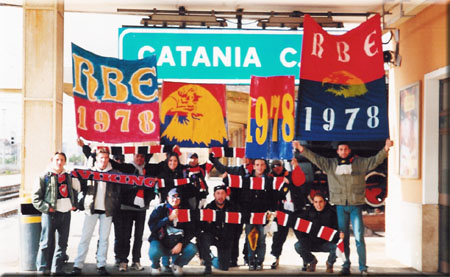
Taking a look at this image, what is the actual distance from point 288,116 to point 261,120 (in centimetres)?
40

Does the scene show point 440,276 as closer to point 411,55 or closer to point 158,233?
point 411,55

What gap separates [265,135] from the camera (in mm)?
7668

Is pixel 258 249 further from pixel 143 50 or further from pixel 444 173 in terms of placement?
pixel 143 50

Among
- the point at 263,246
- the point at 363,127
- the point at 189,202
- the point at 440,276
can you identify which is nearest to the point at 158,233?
the point at 189,202

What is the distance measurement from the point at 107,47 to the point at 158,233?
5.41 metres

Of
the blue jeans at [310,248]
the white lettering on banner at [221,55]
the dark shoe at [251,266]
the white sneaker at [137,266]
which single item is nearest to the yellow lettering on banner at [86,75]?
the white lettering on banner at [221,55]

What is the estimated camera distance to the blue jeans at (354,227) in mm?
7453

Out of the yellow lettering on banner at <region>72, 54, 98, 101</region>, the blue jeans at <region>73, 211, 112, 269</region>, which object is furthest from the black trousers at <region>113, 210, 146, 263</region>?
the yellow lettering on banner at <region>72, 54, 98, 101</region>

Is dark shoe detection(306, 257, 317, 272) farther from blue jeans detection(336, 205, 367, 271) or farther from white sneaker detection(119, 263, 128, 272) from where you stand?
white sneaker detection(119, 263, 128, 272)

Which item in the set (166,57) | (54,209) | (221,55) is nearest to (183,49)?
(166,57)

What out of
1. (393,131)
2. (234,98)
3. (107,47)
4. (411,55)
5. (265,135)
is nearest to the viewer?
(265,135)

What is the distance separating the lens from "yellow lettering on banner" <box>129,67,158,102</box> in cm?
779

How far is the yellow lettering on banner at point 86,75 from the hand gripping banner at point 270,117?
7.72ft

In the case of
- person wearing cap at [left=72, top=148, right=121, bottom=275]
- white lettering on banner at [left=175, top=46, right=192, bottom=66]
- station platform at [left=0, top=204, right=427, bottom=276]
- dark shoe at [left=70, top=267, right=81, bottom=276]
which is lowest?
station platform at [left=0, top=204, right=427, bottom=276]
